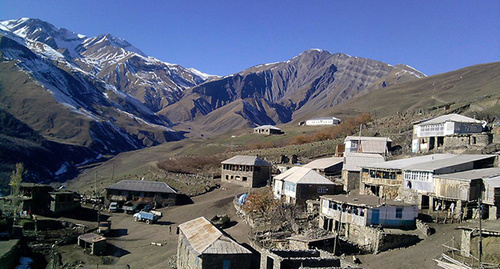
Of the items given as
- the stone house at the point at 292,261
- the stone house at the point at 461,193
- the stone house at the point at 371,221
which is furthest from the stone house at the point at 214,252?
the stone house at the point at 461,193

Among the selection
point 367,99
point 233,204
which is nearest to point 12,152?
point 233,204

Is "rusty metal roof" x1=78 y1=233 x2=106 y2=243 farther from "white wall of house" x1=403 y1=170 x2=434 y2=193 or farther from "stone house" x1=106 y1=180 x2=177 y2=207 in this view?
"white wall of house" x1=403 y1=170 x2=434 y2=193

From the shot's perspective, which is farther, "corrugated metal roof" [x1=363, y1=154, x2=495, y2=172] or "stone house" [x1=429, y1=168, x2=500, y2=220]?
"corrugated metal roof" [x1=363, y1=154, x2=495, y2=172]

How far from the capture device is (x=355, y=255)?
20.3 metres

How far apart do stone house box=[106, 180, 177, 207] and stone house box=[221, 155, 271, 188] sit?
343 inches

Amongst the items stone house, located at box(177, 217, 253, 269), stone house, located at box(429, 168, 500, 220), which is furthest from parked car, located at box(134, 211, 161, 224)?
stone house, located at box(429, 168, 500, 220)

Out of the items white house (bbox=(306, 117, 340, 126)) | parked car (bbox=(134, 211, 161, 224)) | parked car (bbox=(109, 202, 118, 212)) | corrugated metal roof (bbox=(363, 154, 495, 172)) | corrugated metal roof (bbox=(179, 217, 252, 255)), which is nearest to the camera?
corrugated metal roof (bbox=(179, 217, 252, 255))

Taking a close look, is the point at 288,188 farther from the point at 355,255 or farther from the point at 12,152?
the point at 12,152

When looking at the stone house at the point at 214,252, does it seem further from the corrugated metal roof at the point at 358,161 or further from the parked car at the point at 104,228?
the corrugated metal roof at the point at 358,161

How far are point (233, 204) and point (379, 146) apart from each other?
757 inches

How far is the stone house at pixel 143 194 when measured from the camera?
4369 centimetres

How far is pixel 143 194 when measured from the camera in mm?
44094

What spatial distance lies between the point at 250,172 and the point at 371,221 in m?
25.6

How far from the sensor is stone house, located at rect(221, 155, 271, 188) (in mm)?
46469
